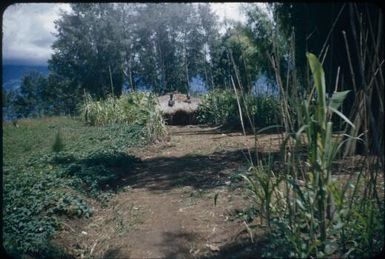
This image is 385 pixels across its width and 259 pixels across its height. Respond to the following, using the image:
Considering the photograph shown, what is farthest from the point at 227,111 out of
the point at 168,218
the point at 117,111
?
the point at 168,218

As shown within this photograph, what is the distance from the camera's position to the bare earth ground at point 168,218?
3.20 meters

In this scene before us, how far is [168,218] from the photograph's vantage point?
3865 mm

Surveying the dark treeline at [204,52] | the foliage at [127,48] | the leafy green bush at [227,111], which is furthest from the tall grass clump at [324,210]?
the foliage at [127,48]

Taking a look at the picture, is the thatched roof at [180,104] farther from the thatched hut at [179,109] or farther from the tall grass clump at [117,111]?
the tall grass clump at [117,111]

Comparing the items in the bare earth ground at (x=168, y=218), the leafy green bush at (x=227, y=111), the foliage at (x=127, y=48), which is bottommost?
the bare earth ground at (x=168, y=218)

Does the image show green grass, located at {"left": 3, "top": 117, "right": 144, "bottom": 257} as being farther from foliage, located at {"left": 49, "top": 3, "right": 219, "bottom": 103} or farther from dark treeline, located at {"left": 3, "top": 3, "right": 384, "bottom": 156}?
foliage, located at {"left": 49, "top": 3, "right": 219, "bottom": 103}

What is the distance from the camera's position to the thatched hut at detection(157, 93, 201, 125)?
14.2m

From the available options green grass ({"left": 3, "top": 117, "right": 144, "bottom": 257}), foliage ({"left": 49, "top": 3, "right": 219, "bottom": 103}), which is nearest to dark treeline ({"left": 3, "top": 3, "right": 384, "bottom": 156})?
foliage ({"left": 49, "top": 3, "right": 219, "bottom": 103})

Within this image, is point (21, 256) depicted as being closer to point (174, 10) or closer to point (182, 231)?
point (182, 231)

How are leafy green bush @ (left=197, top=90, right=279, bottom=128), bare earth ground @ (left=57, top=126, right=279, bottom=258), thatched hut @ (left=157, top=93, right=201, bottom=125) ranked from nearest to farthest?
bare earth ground @ (left=57, top=126, right=279, bottom=258), leafy green bush @ (left=197, top=90, right=279, bottom=128), thatched hut @ (left=157, top=93, right=201, bottom=125)

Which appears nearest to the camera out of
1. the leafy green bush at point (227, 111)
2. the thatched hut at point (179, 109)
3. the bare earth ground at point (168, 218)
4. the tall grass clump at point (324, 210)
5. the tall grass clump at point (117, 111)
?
the tall grass clump at point (324, 210)

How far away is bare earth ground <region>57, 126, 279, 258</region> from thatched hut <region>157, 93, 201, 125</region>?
8118 mm

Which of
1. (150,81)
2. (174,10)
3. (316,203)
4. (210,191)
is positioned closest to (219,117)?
(174,10)

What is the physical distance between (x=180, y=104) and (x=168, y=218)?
11.0m
